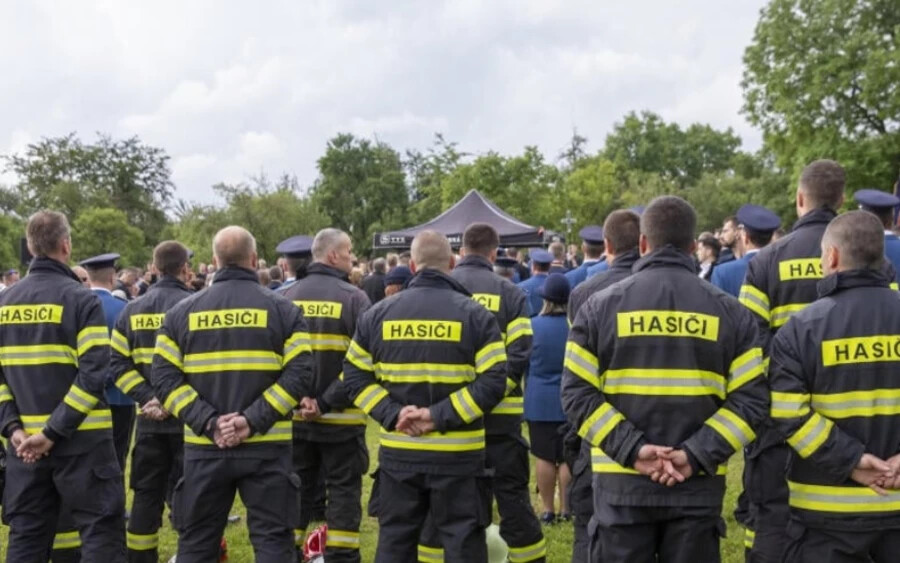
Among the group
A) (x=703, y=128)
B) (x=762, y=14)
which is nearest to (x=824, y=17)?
(x=762, y=14)

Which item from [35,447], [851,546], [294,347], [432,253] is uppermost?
[432,253]

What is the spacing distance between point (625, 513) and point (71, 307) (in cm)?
377

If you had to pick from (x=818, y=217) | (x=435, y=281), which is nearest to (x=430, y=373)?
(x=435, y=281)

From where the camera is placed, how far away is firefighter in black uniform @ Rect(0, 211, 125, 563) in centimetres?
555

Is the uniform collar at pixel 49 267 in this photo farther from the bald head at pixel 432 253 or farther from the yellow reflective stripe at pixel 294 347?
the bald head at pixel 432 253

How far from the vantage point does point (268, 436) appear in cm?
522

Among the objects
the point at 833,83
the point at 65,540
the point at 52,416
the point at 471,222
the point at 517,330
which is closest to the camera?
the point at 52,416

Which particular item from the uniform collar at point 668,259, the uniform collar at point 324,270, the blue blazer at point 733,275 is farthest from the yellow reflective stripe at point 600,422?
the uniform collar at point 324,270

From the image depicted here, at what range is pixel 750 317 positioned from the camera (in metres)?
4.11

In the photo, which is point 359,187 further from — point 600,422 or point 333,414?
point 600,422

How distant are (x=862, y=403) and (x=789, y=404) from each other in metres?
0.32

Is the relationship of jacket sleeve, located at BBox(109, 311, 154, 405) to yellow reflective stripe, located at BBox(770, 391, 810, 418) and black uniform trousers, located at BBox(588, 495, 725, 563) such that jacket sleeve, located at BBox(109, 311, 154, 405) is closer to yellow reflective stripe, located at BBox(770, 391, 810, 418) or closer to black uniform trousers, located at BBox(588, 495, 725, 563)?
black uniform trousers, located at BBox(588, 495, 725, 563)

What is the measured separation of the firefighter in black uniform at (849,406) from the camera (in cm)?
396

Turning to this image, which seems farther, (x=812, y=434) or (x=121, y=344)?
(x=121, y=344)
